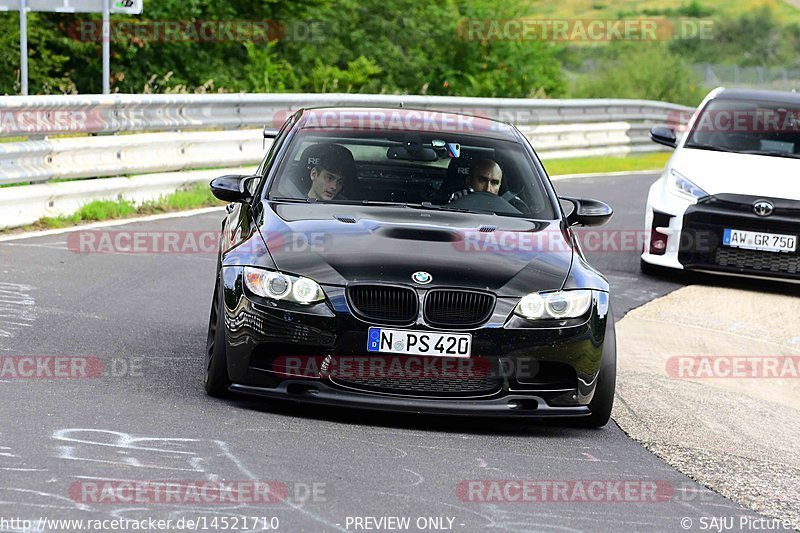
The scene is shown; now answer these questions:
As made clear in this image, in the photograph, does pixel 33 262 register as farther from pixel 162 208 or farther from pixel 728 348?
pixel 728 348

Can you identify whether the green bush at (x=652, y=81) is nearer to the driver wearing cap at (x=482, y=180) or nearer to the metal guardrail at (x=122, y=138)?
the metal guardrail at (x=122, y=138)

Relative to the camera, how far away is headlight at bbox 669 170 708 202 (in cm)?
1240

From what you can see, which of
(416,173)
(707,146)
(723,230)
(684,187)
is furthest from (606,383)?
(707,146)

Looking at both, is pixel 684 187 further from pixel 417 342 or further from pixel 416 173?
pixel 417 342

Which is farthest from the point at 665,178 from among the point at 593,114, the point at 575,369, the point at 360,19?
the point at 360,19

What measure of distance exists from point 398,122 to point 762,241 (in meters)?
4.75

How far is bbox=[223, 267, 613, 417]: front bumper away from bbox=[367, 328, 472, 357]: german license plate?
32 mm

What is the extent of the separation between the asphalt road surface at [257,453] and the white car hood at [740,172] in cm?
530

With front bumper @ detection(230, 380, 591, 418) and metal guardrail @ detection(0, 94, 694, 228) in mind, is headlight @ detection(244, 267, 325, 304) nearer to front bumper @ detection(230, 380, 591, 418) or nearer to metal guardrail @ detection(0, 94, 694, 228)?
front bumper @ detection(230, 380, 591, 418)

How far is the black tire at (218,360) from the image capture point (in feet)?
22.6

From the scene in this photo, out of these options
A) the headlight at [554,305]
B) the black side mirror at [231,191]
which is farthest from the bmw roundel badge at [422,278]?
the black side mirror at [231,191]

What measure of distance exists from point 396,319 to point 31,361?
6.98 ft

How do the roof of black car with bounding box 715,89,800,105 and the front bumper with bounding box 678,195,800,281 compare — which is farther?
the roof of black car with bounding box 715,89,800,105

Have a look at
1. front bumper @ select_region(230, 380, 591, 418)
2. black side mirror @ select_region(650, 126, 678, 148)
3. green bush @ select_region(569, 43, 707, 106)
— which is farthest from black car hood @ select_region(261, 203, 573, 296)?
green bush @ select_region(569, 43, 707, 106)
